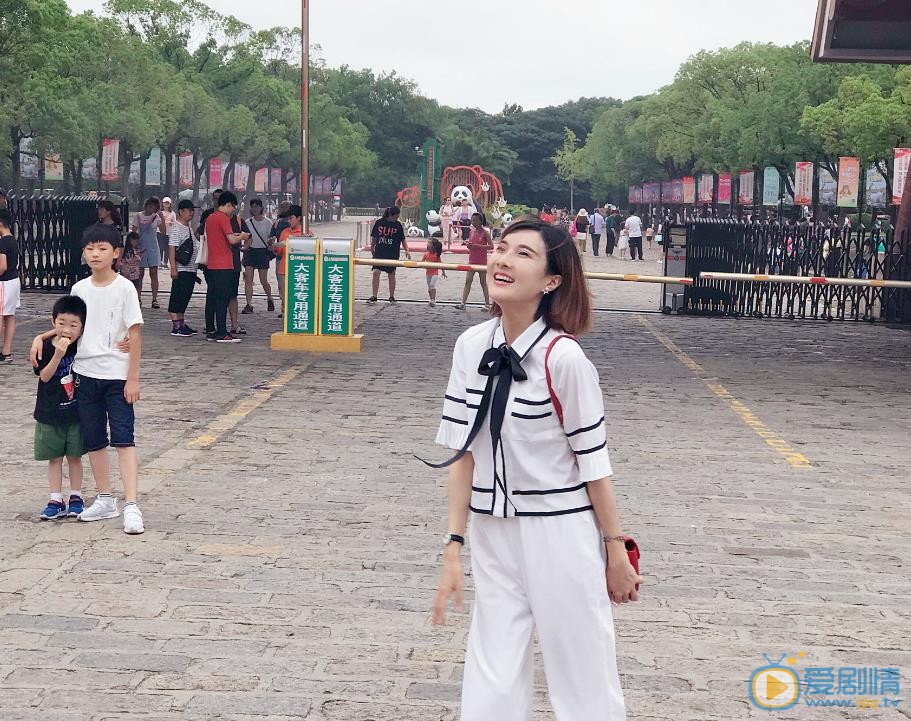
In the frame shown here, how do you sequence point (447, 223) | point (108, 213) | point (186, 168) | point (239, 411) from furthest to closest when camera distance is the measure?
1. point (186, 168)
2. point (447, 223)
3. point (108, 213)
4. point (239, 411)

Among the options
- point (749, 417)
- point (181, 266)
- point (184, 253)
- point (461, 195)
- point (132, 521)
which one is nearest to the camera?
point (132, 521)

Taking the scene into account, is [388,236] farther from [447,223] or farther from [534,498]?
[447,223]

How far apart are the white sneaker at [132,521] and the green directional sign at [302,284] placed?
873 cm

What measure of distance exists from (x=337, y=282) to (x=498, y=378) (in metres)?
12.0

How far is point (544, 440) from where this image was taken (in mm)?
3457

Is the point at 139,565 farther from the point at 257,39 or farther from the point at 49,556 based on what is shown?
the point at 257,39

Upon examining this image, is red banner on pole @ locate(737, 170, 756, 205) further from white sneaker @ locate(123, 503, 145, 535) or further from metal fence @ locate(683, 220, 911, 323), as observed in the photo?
white sneaker @ locate(123, 503, 145, 535)

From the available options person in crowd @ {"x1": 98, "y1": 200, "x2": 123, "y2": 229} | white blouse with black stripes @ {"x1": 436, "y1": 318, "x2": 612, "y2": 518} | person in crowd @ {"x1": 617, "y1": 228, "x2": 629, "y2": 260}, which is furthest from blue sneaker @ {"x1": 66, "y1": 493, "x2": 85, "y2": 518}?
person in crowd @ {"x1": 617, "y1": 228, "x2": 629, "y2": 260}

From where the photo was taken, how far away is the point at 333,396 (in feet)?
39.2

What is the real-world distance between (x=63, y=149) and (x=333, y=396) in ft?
117

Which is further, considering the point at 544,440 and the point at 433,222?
the point at 433,222

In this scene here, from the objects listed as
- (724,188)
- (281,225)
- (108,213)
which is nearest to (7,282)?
(108,213)

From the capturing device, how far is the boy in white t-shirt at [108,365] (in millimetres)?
6934

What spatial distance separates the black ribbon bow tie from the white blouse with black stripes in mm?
19
